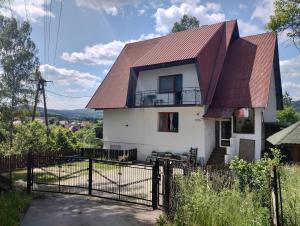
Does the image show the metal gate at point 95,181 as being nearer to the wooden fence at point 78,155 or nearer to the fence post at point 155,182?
the fence post at point 155,182

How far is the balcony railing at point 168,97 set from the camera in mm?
20766

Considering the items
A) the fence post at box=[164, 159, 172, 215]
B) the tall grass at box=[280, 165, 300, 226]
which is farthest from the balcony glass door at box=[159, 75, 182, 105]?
the tall grass at box=[280, 165, 300, 226]

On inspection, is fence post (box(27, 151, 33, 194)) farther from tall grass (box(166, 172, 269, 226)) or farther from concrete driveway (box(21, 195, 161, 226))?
tall grass (box(166, 172, 269, 226))

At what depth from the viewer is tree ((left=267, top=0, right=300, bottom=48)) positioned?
1925cm

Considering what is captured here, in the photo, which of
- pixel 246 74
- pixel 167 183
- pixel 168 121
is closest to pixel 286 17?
pixel 246 74

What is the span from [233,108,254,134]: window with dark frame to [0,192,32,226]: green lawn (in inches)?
510

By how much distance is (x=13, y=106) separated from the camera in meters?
32.7

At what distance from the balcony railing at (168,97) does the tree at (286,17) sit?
637cm

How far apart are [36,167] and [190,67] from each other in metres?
12.5

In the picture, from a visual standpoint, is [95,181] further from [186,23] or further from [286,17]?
[186,23]

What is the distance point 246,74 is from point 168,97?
17.4 ft

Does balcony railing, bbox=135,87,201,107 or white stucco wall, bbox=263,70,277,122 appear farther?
white stucco wall, bbox=263,70,277,122

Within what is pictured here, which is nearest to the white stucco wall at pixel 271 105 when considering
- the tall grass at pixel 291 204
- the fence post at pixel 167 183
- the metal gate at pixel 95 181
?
the metal gate at pixel 95 181

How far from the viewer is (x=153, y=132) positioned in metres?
23.0
